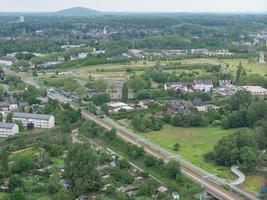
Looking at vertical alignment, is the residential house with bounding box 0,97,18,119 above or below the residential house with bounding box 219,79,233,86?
below

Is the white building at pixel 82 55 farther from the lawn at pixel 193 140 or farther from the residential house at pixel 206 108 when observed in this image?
the lawn at pixel 193 140

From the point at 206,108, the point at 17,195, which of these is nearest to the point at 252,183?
the point at 17,195

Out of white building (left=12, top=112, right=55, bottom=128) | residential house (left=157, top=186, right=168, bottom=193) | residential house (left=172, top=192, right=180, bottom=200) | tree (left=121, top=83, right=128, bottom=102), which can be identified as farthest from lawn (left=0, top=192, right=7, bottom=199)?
tree (left=121, top=83, right=128, bottom=102)

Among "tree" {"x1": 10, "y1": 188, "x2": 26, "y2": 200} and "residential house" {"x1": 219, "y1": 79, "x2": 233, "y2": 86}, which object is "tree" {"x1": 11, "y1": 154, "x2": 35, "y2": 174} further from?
"residential house" {"x1": 219, "y1": 79, "x2": 233, "y2": 86}

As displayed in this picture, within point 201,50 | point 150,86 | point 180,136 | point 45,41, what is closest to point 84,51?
point 45,41

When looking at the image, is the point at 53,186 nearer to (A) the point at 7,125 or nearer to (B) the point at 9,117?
(A) the point at 7,125

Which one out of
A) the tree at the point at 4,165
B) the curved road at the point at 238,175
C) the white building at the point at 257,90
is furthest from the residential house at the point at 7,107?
the white building at the point at 257,90

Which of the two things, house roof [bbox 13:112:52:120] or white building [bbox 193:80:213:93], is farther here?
white building [bbox 193:80:213:93]
